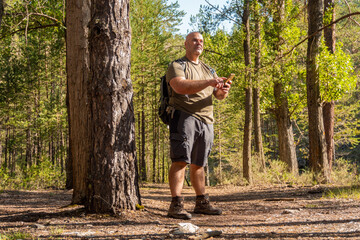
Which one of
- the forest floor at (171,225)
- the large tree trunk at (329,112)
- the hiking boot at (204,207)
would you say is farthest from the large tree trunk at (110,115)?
the large tree trunk at (329,112)

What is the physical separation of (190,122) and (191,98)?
31 cm

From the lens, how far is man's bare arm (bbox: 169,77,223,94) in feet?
12.1

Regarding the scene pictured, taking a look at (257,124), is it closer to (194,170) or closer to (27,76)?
(194,170)

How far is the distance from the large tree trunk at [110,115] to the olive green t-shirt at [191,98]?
0.56 m

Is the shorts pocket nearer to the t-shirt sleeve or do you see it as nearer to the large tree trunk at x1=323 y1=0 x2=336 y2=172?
the t-shirt sleeve

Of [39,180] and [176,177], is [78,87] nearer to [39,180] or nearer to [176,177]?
[176,177]

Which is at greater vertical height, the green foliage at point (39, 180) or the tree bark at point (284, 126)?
the tree bark at point (284, 126)

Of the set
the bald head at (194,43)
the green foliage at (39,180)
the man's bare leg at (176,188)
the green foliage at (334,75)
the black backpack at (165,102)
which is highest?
the green foliage at (334,75)

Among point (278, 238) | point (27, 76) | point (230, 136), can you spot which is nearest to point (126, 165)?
point (278, 238)

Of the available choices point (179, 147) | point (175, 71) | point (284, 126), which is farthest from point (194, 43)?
point (284, 126)

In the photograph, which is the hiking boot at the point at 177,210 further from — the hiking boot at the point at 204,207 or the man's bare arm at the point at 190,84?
the man's bare arm at the point at 190,84

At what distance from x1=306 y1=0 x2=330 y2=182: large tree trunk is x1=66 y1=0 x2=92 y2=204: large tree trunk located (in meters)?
5.51

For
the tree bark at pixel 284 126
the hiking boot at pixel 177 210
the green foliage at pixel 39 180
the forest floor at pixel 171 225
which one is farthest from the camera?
the tree bark at pixel 284 126

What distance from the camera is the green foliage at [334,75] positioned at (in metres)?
11.3
